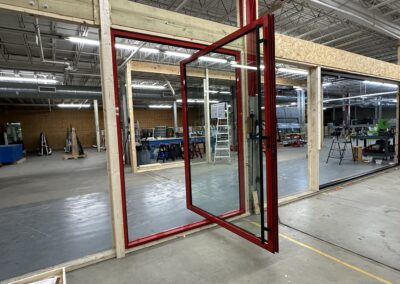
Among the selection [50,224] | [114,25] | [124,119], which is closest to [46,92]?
[124,119]

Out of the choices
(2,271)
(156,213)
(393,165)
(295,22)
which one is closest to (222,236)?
(156,213)

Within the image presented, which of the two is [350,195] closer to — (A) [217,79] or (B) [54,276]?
(B) [54,276]

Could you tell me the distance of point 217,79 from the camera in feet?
30.5

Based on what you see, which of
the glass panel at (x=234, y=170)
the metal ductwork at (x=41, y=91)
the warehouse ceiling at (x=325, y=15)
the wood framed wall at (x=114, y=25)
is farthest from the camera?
the metal ductwork at (x=41, y=91)

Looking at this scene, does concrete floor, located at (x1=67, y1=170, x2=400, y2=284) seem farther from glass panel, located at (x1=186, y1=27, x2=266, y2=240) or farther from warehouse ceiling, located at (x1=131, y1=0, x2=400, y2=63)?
warehouse ceiling, located at (x1=131, y1=0, x2=400, y2=63)

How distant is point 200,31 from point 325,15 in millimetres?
5651

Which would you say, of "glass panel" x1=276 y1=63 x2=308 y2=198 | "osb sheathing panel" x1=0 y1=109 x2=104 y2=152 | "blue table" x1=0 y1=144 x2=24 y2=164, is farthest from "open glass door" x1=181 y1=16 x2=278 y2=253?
"osb sheathing panel" x1=0 y1=109 x2=104 y2=152

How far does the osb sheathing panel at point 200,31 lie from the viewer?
2.36m

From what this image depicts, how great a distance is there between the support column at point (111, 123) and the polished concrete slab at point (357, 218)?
6.98 feet

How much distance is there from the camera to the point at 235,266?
2133 millimetres

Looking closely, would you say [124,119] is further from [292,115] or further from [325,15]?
[292,115]

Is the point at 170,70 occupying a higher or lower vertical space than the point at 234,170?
higher

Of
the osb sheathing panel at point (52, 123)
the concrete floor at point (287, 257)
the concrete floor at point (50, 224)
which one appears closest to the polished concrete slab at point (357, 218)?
the concrete floor at point (287, 257)

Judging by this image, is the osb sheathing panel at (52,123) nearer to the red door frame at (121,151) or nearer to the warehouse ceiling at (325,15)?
the warehouse ceiling at (325,15)
